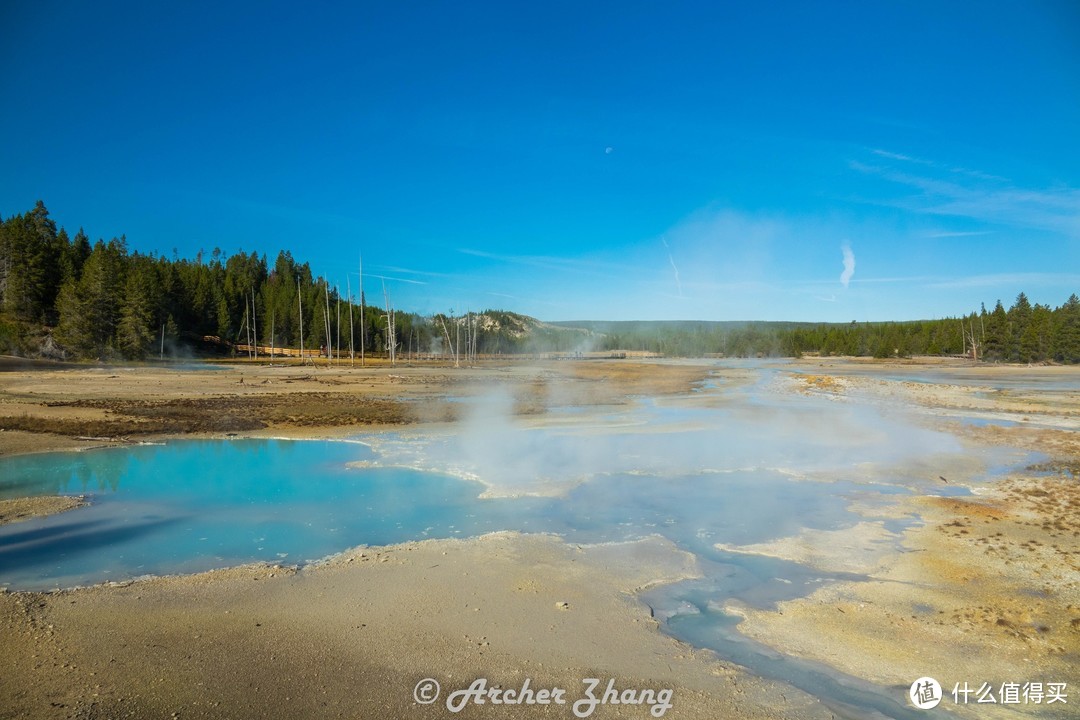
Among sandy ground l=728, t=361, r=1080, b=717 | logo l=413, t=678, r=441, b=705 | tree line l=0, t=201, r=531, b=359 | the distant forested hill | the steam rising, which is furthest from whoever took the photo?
the distant forested hill

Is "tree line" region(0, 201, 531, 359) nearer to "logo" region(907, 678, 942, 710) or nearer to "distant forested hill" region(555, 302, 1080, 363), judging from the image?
"logo" region(907, 678, 942, 710)

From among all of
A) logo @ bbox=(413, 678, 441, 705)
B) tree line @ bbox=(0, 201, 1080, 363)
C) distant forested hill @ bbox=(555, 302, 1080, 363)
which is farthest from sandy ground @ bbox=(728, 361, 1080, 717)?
distant forested hill @ bbox=(555, 302, 1080, 363)

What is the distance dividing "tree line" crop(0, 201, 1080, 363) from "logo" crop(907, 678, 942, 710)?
60415 mm

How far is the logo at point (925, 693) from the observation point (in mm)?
5266

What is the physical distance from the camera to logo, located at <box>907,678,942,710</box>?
5.27m

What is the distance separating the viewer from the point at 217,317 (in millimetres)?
78062

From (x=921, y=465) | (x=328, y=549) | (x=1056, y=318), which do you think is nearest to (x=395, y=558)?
(x=328, y=549)

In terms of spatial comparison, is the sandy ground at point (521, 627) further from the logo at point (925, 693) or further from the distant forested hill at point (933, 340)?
the distant forested hill at point (933, 340)

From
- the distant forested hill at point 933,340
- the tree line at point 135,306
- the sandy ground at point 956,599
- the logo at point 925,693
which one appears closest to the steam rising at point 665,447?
the sandy ground at point 956,599

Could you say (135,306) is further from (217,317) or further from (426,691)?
(426,691)

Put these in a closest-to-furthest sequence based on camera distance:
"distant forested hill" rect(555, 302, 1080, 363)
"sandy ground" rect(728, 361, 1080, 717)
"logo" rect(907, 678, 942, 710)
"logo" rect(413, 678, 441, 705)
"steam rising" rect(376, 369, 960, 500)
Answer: "logo" rect(413, 678, 441, 705)
"logo" rect(907, 678, 942, 710)
"sandy ground" rect(728, 361, 1080, 717)
"steam rising" rect(376, 369, 960, 500)
"distant forested hill" rect(555, 302, 1080, 363)

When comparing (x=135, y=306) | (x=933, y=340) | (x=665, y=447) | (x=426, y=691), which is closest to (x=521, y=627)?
(x=426, y=691)

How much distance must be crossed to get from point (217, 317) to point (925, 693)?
283 feet

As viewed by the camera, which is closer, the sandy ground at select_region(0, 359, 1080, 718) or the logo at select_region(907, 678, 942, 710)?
the sandy ground at select_region(0, 359, 1080, 718)
